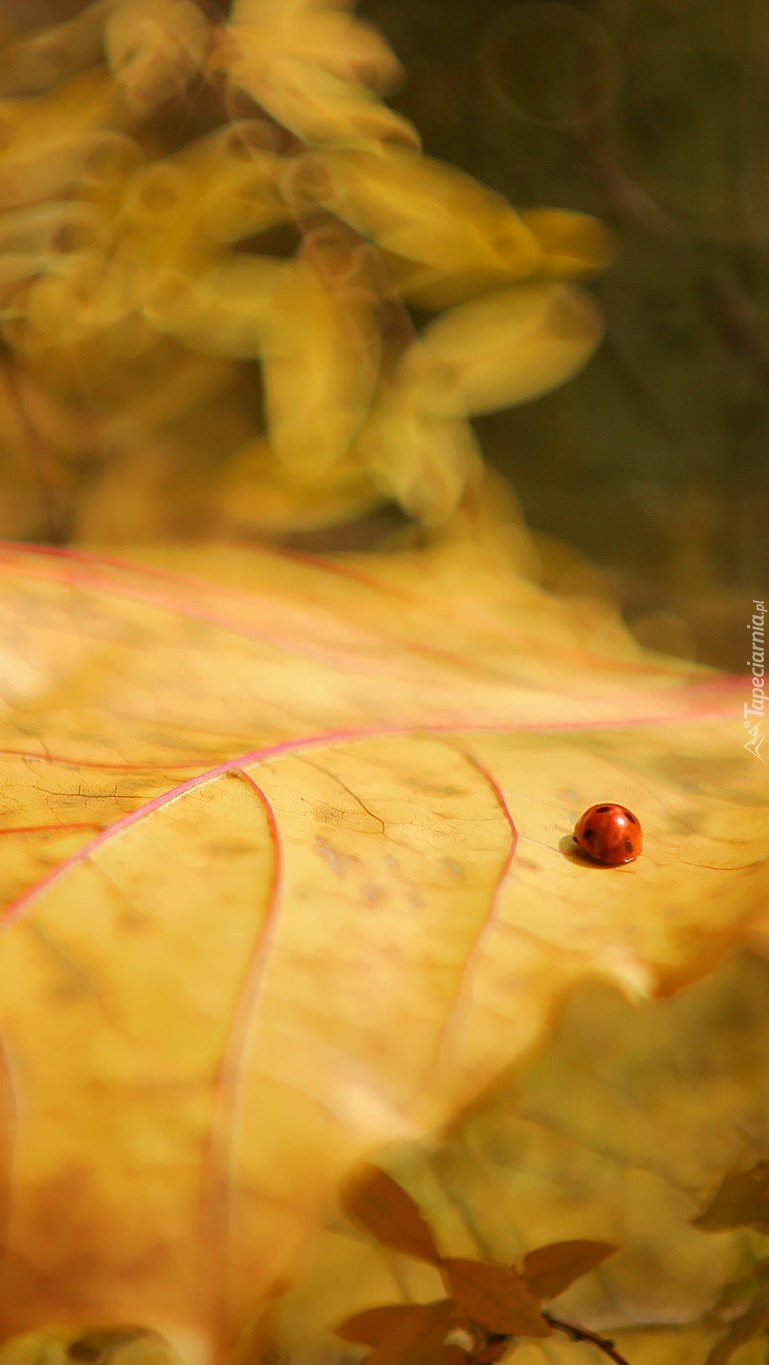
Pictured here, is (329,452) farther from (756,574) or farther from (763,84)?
(763,84)

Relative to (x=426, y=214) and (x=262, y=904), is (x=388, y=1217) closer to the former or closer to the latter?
(x=262, y=904)

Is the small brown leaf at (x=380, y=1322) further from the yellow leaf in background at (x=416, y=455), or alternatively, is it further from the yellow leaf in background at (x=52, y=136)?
the yellow leaf in background at (x=52, y=136)

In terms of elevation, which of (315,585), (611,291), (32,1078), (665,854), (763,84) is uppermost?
(763,84)

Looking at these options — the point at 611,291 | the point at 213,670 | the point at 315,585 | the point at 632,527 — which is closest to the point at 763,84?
the point at 611,291

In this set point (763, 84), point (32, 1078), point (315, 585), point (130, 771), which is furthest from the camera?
point (763, 84)

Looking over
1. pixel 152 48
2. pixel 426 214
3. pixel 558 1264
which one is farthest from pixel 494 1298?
pixel 152 48

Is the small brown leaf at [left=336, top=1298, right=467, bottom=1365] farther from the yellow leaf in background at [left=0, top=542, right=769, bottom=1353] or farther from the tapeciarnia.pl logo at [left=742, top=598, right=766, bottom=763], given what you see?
the tapeciarnia.pl logo at [left=742, top=598, right=766, bottom=763]
